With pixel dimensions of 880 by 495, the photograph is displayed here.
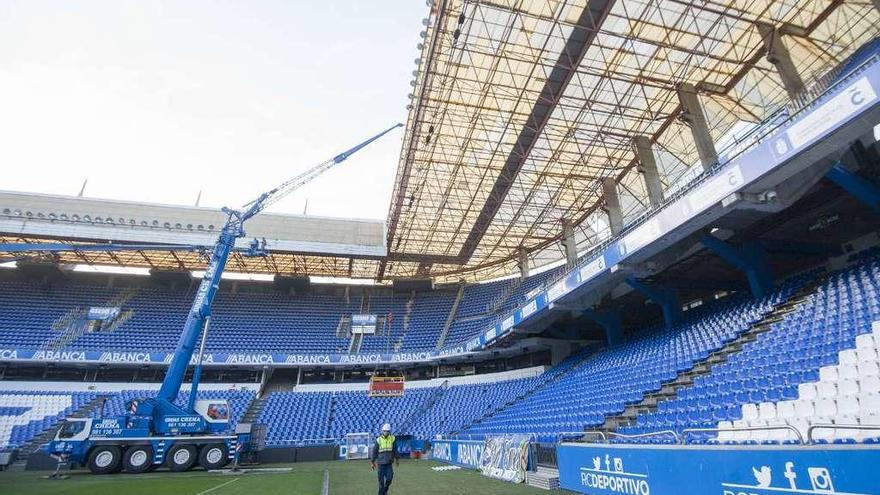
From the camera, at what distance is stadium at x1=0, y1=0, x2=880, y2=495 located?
912 centimetres

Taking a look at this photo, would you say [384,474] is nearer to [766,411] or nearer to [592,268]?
[766,411]

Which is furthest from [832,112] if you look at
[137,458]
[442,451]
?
[137,458]

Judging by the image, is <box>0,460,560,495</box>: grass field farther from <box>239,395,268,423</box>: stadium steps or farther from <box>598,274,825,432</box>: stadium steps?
<box>239,395,268,423</box>: stadium steps

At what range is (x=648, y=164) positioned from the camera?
2183cm

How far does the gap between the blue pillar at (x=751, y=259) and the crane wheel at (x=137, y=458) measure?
20.7m

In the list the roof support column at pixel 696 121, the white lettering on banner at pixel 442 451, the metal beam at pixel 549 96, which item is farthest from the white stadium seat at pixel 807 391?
the white lettering on banner at pixel 442 451

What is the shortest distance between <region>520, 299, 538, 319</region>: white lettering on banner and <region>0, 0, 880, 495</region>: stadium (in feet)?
1.75

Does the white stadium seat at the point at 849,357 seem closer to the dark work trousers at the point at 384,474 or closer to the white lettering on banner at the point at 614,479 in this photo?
the white lettering on banner at the point at 614,479

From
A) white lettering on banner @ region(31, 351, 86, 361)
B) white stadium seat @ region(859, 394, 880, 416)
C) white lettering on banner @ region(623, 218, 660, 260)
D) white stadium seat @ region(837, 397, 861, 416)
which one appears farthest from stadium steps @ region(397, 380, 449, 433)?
white stadium seat @ region(859, 394, 880, 416)

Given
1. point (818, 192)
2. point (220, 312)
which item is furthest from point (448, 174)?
point (220, 312)

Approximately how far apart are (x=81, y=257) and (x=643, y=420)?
40.6 metres

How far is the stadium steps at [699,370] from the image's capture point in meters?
11.9

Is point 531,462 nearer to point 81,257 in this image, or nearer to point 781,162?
point 781,162

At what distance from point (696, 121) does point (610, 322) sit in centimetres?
1021
